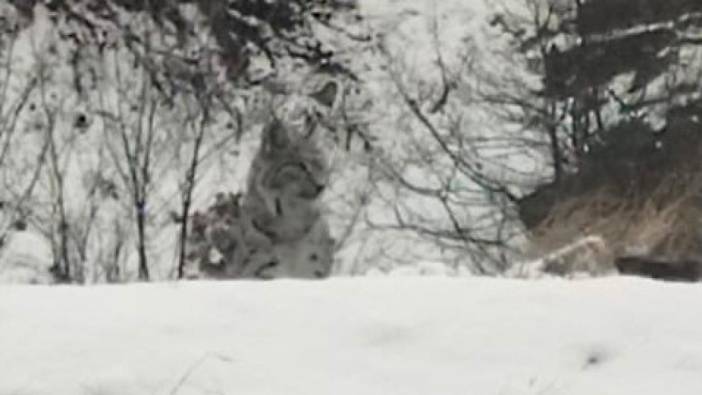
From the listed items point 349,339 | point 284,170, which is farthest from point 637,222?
point 349,339

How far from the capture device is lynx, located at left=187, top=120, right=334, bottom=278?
9.48 metres

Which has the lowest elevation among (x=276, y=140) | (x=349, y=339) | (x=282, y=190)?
(x=349, y=339)

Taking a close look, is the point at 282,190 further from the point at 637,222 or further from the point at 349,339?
the point at 349,339

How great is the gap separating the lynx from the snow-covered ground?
14.4 feet

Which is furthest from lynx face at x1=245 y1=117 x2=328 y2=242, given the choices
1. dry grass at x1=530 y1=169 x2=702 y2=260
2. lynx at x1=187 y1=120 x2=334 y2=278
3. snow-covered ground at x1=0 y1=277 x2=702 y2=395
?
snow-covered ground at x1=0 y1=277 x2=702 y2=395

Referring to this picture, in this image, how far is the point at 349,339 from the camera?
15.1 feet

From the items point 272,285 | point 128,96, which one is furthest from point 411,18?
point 272,285

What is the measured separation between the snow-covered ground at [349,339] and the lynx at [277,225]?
14.4ft

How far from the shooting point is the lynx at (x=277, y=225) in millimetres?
9484

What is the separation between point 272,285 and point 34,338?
2.18 ft

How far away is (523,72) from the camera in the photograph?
16750 millimetres

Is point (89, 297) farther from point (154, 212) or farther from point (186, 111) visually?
point (186, 111)

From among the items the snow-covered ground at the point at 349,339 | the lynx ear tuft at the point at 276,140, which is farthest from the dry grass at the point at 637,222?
the snow-covered ground at the point at 349,339

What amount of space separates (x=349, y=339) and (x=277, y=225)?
16.5ft
